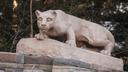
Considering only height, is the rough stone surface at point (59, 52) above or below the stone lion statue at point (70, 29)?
below

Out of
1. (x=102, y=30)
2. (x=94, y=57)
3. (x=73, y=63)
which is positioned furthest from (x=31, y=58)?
(x=102, y=30)

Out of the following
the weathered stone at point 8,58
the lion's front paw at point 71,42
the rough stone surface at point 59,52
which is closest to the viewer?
the weathered stone at point 8,58

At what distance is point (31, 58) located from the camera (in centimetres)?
601

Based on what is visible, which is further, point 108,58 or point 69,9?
point 69,9

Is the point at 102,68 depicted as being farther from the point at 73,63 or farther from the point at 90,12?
the point at 90,12

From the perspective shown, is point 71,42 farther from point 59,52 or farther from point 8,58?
point 8,58

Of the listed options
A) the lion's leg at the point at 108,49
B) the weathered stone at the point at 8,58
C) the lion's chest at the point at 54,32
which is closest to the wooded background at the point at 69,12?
the lion's leg at the point at 108,49

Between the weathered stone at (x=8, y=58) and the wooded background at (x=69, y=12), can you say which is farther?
the wooded background at (x=69, y=12)

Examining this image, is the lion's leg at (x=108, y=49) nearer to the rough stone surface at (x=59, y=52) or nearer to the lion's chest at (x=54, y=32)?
the rough stone surface at (x=59, y=52)

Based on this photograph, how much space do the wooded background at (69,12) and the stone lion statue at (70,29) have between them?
460 centimetres

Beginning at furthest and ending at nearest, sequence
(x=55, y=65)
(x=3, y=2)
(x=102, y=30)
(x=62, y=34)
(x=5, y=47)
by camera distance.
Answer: (x=3, y=2)
(x=5, y=47)
(x=102, y=30)
(x=62, y=34)
(x=55, y=65)

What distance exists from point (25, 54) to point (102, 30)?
1.70 m

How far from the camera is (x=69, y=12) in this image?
11680mm

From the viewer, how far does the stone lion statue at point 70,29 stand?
20.7 ft
